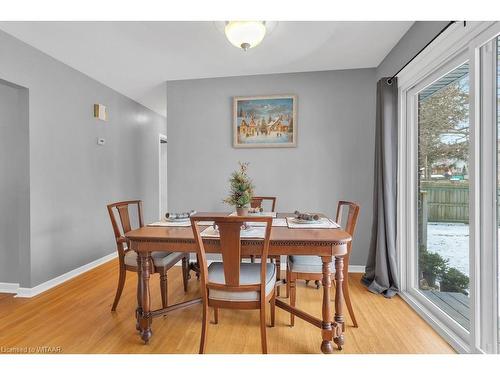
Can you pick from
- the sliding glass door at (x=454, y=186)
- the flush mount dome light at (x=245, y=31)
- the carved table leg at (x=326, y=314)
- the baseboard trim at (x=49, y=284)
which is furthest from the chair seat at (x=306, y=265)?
the flush mount dome light at (x=245, y=31)

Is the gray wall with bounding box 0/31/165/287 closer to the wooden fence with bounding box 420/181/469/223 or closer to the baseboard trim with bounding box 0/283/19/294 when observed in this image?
the baseboard trim with bounding box 0/283/19/294

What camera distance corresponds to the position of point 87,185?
332 centimetres

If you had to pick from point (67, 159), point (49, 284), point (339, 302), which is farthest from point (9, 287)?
point (339, 302)

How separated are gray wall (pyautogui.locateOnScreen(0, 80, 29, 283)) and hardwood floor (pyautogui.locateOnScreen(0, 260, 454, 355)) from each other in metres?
0.40

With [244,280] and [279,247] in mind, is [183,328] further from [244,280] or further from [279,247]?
[279,247]

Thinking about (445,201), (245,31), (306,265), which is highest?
(245,31)

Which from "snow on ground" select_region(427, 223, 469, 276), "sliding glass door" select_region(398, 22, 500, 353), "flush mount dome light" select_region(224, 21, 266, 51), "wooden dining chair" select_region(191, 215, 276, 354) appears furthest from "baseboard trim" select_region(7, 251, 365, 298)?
"flush mount dome light" select_region(224, 21, 266, 51)

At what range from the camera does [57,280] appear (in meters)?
2.88

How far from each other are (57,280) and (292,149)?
10.2 feet

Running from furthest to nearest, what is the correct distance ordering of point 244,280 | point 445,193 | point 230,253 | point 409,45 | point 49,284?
point 49,284 → point 409,45 → point 445,193 → point 244,280 → point 230,253

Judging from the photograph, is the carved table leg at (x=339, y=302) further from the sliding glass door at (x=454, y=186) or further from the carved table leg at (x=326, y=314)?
the sliding glass door at (x=454, y=186)

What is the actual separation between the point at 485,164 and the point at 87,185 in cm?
390
